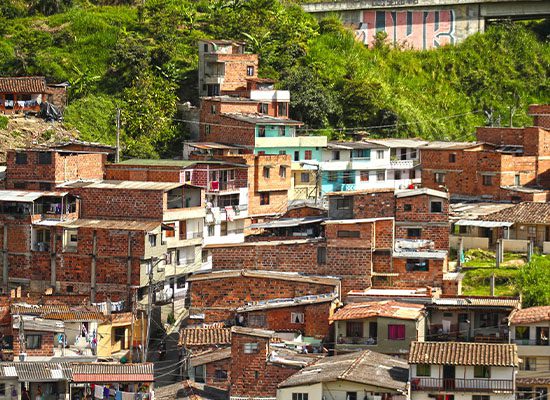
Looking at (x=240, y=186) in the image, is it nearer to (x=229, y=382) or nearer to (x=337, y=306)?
(x=337, y=306)

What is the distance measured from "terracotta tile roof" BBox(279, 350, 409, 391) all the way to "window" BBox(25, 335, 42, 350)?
28.8 feet

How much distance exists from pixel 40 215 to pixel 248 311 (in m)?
10.5

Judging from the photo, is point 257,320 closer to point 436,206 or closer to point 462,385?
point 462,385

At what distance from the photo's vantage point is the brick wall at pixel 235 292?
166 ft

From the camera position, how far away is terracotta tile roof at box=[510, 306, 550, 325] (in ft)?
154

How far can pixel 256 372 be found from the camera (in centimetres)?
4475

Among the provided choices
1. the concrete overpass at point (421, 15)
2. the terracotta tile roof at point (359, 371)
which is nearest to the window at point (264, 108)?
the concrete overpass at point (421, 15)

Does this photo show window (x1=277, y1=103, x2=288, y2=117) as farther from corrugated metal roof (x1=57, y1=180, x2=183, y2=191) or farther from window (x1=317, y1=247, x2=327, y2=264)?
window (x1=317, y1=247, x2=327, y2=264)

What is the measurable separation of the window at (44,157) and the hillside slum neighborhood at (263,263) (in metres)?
0.07

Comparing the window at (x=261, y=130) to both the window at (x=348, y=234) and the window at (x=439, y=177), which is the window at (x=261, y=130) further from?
the window at (x=348, y=234)

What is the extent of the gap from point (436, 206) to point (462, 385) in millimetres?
13271

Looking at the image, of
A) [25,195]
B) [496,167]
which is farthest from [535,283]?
[25,195]

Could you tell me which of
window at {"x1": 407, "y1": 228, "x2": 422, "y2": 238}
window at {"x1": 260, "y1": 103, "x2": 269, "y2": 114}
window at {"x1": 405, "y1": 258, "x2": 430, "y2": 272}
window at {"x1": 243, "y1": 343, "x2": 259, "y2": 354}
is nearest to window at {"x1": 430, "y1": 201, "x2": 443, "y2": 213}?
window at {"x1": 407, "y1": 228, "x2": 422, "y2": 238}

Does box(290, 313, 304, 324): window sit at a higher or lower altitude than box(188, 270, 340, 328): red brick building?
lower
